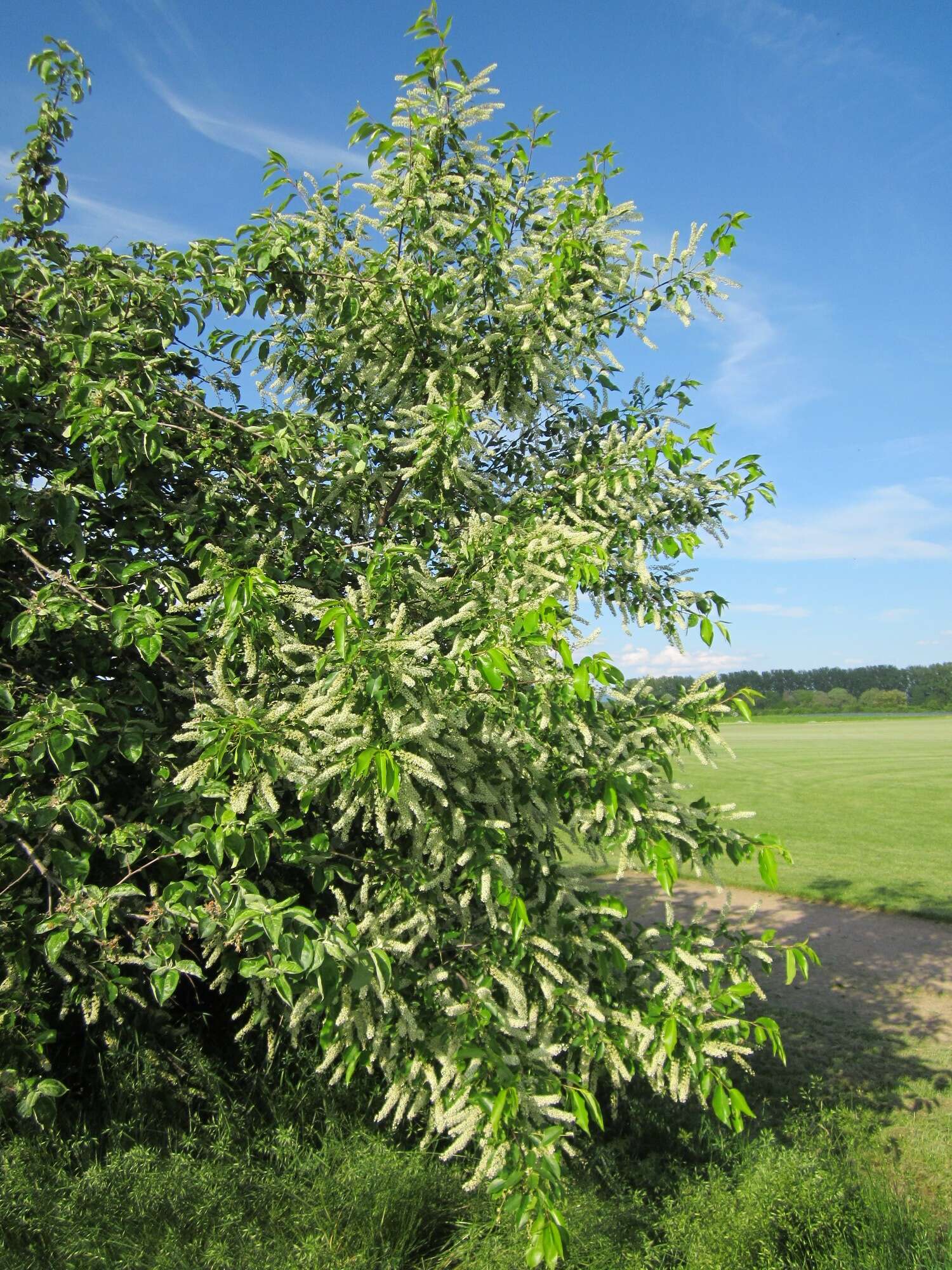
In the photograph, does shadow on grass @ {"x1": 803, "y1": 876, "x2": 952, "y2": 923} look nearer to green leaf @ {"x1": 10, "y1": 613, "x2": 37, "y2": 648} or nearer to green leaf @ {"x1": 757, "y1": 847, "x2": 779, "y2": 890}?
green leaf @ {"x1": 757, "y1": 847, "x2": 779, "y2": 890}

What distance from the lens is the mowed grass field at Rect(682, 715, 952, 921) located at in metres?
12.0

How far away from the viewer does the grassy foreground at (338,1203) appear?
3396 millimetres

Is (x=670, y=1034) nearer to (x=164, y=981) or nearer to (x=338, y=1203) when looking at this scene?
(x=338, y=1203)

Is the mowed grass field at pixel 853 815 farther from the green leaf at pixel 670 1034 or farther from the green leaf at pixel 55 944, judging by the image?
the green leaf at pixel 55 944

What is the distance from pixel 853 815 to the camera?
18.7 m

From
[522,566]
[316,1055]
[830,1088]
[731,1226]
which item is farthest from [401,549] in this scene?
[830,1088]

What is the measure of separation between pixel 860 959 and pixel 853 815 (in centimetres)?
1030

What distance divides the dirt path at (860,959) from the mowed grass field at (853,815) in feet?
1.82

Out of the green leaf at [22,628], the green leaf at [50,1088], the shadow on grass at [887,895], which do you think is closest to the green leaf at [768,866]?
the green leaf at [50,1088]

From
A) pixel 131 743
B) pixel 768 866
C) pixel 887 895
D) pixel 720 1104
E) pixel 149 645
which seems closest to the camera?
pixel 149 645

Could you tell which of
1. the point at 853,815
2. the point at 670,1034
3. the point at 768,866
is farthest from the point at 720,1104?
the point at 853,815

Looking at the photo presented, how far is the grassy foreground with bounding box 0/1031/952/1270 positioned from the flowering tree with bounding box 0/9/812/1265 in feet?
1.11

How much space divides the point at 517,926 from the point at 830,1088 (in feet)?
14.0

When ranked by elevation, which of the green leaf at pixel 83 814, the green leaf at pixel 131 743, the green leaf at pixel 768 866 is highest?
the green leaf at pixel 131 743
